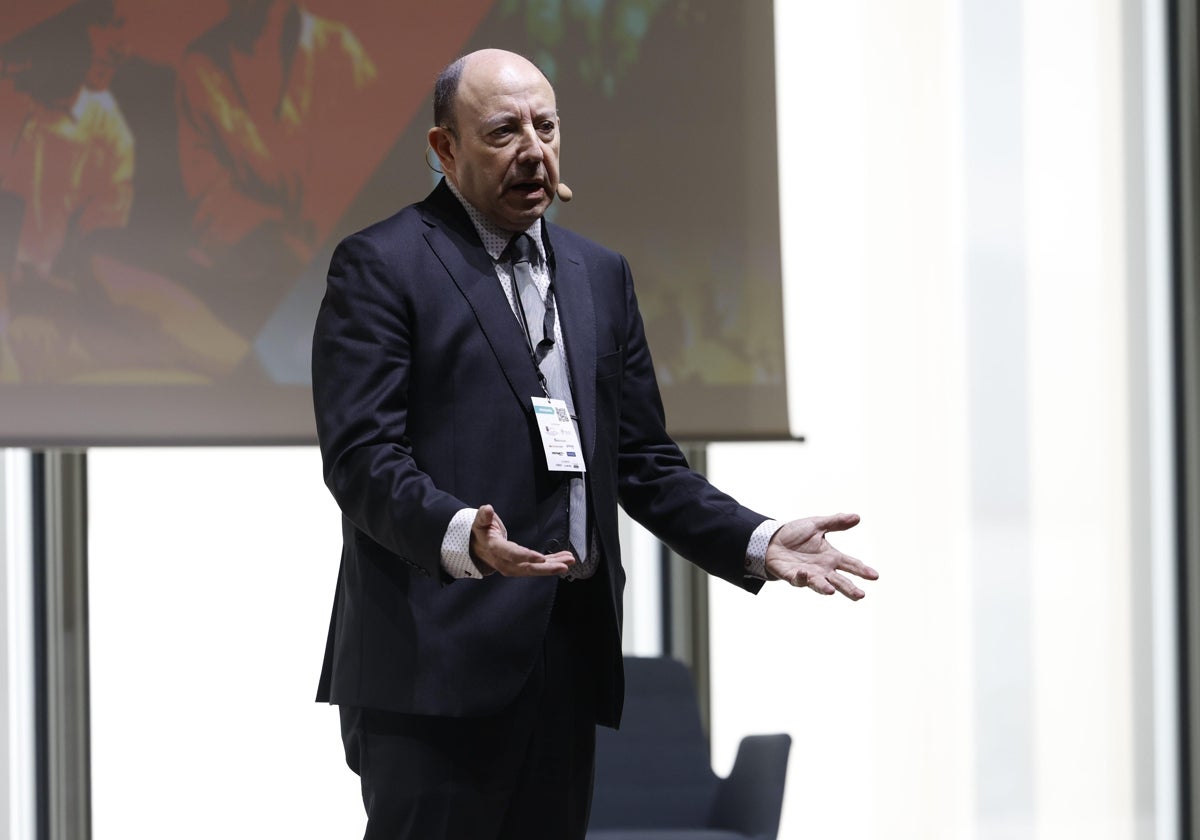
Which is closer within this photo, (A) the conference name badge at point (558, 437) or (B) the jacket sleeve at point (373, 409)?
(B) the jacket sleeve at point (373, 409)

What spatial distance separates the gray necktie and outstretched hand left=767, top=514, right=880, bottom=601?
27 cm

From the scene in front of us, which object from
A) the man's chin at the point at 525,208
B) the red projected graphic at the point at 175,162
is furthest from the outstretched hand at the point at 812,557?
the red projected graphic at the point at 175,162

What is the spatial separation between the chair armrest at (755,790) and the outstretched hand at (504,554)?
199 centimetres

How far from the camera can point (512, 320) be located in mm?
1843

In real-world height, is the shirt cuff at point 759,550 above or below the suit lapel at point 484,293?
below

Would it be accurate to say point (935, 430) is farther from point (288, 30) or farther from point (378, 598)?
point (378, 598)

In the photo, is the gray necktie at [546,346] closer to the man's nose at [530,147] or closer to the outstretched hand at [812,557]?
the man's nose at [530,147]

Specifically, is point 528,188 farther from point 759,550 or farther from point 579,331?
point 759,550

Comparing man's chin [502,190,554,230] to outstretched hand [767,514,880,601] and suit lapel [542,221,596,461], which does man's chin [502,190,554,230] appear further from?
outstretched hand [767,514,880,601]

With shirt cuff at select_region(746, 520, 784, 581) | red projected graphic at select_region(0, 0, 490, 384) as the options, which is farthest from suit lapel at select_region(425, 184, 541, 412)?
red projected graphic at select_region(0, 0, 490, 384)

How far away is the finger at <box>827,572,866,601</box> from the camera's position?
1784 mm

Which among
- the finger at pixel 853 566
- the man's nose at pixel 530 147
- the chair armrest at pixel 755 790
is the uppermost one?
the man's nose at pixel 530 147

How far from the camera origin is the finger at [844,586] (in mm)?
1784

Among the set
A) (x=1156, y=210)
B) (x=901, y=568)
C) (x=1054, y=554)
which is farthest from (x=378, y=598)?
(x=1156, y=210)
